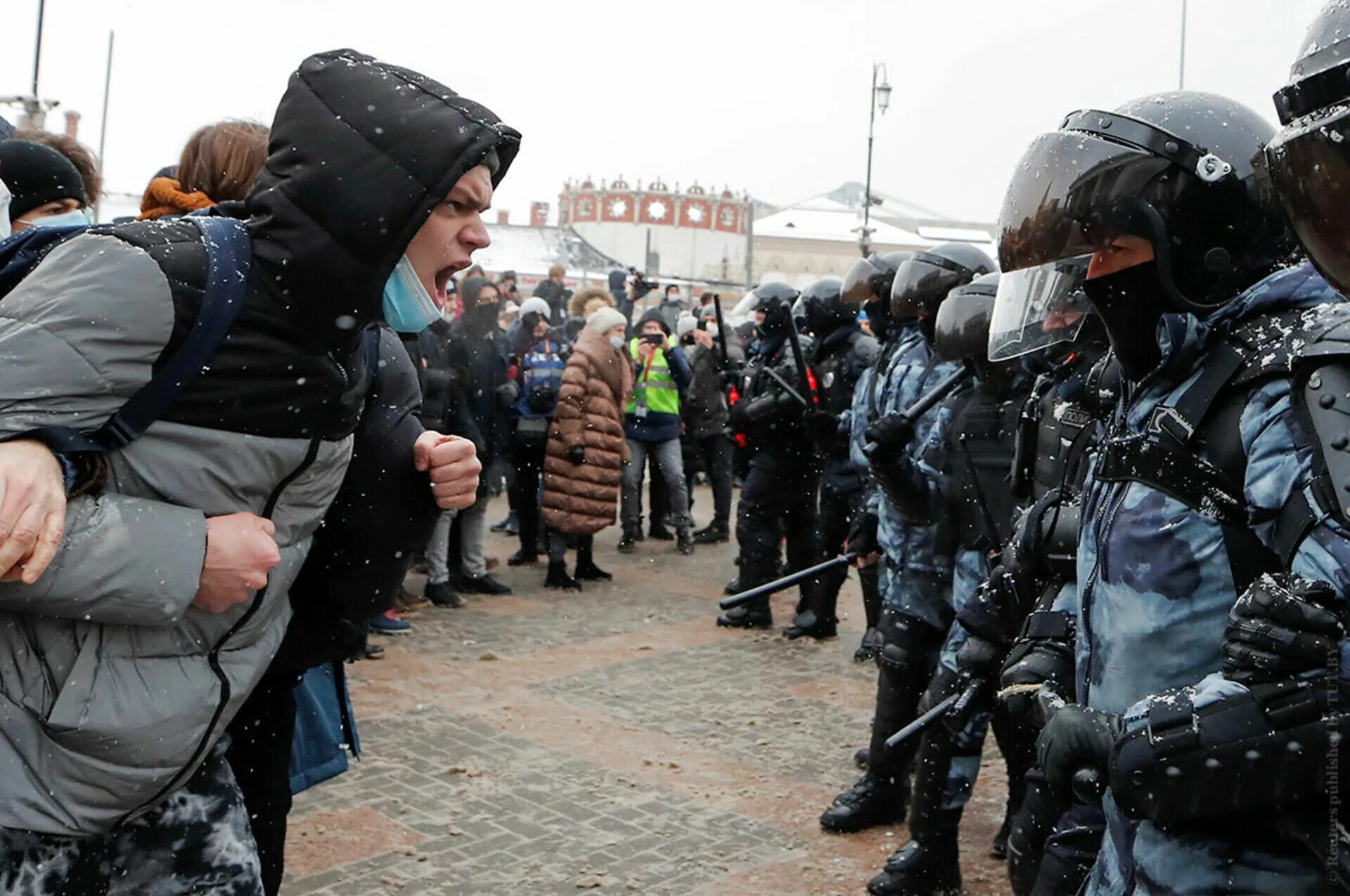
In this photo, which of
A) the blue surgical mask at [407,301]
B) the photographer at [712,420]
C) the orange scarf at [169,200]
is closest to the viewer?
the blue surgical mask at [407,301]

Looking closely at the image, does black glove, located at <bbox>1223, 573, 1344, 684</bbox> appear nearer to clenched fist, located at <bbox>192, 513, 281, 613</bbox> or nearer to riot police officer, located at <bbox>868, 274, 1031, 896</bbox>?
clenched fist, located at <bbox>192, 513, 281, 613</bbox>

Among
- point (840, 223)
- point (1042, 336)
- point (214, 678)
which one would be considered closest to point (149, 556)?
point (214, 678)

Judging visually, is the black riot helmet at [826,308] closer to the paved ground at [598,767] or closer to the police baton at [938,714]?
the paved ground at [598,767]

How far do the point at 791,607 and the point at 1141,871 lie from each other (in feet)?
25.9

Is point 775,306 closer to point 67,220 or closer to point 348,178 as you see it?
point 67,220

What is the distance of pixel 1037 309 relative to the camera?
3.10 meters

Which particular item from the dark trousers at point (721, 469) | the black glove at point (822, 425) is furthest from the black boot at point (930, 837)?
the dark trousers at point (721, 469)

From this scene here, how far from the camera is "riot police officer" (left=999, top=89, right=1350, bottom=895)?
73.4 inches

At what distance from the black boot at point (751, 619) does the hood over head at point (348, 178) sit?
23.5ft

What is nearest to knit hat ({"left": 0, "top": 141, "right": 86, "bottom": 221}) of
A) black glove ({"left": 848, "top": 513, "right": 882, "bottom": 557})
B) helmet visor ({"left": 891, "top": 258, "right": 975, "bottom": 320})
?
helmet visor ({"left": 891, "top": 258, "right": 975, "bottom": 320})

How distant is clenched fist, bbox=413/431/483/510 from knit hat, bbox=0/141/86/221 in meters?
2.14

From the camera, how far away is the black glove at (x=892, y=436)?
5.60 metres

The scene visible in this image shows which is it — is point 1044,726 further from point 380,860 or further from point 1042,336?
point 380,860

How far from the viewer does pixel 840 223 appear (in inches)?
2830
